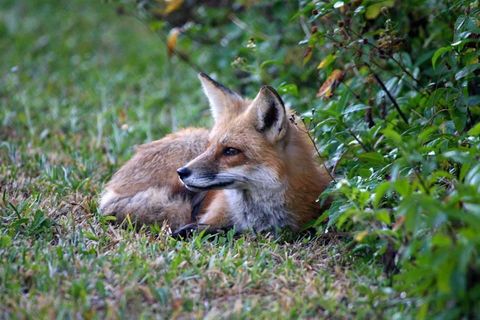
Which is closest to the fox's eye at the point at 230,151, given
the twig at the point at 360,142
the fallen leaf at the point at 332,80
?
the twig at the point at 360,142

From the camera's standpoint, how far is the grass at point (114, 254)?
3.48 metres

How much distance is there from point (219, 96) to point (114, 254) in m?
1.78

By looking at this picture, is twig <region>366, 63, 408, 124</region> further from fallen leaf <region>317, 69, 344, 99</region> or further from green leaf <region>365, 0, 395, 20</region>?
green leaf <region>365, 0, 395, 20</region>

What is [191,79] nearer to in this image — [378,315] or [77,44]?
[77,44]

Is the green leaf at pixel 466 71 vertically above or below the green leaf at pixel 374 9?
below

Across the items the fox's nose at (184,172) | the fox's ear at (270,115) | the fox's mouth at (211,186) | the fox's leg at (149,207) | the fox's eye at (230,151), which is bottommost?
the fox's leg at (149,207)

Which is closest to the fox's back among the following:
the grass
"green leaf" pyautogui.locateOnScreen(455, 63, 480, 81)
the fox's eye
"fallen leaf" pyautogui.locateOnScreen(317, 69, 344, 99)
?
the grass

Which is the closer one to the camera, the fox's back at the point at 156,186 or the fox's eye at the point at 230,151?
the fox's eye at the point at 230,151

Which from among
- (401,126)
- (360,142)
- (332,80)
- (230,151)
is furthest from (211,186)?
(401,126)

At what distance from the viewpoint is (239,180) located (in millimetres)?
4793

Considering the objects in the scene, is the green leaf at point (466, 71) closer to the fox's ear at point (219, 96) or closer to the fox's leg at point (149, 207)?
the fox's ear at point (219, 96)

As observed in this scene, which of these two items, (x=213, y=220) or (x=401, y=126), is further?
(x=401, y=126)

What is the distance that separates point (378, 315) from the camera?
337 cm

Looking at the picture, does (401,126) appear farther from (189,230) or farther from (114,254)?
(114,254)
